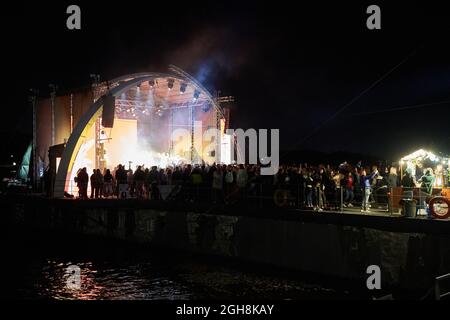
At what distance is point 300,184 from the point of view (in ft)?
62.5

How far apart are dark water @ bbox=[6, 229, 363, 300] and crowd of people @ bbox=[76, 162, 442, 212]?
271cm

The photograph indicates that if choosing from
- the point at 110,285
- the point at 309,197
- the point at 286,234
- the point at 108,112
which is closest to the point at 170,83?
the point at 108,112

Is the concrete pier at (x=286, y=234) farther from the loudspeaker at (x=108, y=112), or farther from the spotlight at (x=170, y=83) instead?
the spotlight at (x=170, y=83)

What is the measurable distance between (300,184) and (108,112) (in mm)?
11937

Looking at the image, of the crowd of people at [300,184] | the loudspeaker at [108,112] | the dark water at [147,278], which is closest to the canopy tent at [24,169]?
the loudspeaker at [108,112]

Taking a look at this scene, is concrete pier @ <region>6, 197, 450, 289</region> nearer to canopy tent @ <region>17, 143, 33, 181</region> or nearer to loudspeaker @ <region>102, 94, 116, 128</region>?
loudspeaker @ <region>102, 94, 116, 128</region>

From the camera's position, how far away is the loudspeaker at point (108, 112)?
88.6 feet

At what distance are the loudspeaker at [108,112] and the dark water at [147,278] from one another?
6.74 metres

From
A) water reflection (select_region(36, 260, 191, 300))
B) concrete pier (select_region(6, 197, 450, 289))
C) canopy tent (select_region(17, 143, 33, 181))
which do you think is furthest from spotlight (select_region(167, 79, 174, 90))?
canopy tent (select_region(17, 143, 33, 181))

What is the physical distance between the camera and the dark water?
49.4 ft

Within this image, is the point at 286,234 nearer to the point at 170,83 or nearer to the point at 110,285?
the point at 110,285
